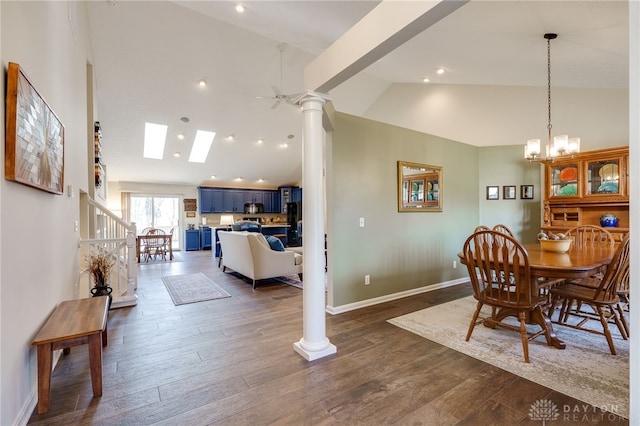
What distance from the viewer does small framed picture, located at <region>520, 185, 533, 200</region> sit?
17.2ft

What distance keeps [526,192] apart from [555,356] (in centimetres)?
360

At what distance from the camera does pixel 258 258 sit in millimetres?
4918

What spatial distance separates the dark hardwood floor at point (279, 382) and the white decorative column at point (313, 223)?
0.24 meters

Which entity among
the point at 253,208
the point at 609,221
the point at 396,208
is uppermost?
the point at 253,208

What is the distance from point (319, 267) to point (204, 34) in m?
4.52

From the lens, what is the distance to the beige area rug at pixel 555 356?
2014 mm

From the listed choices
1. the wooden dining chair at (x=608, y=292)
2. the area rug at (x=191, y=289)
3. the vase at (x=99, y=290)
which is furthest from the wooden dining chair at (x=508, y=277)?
the vase at (x=99, y=290)

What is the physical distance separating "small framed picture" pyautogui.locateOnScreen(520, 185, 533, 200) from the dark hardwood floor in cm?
370

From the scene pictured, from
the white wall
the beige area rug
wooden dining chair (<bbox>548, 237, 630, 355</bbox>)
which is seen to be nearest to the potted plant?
the white wall

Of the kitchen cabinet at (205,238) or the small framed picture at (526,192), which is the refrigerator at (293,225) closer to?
the kitchen cabinet at (205,238)

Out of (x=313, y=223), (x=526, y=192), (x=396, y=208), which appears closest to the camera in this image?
(x=313, y=223)

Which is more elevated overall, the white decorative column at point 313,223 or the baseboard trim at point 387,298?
the white decorative column at point 313,223

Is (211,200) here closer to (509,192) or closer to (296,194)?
(296,194)

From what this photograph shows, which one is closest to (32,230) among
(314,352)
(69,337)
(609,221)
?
(69,337)
